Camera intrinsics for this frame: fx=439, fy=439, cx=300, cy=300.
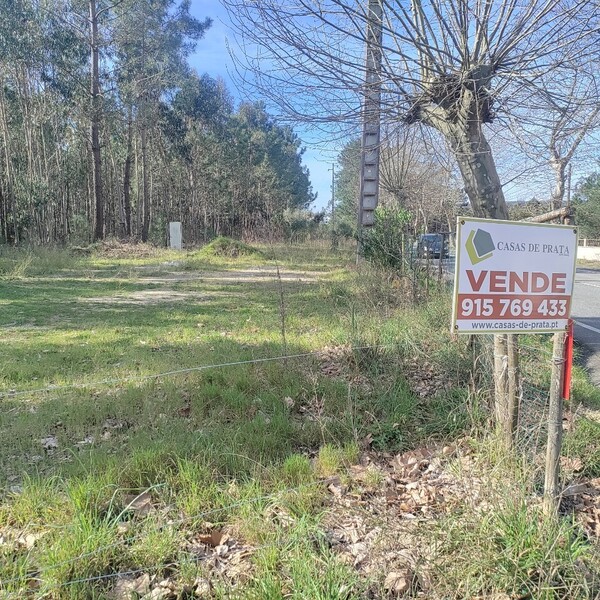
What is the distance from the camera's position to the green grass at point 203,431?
2.03 metres

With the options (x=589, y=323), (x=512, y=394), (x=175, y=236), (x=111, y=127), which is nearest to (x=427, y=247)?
(x=589, y=323)

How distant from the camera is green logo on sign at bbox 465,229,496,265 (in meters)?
1.91

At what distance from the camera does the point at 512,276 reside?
1.96 metres

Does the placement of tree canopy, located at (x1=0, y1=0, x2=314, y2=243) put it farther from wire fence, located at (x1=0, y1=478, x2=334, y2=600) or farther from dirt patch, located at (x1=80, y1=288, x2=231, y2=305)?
wire fence, located at (x1=0, y1=478, x2=334, y2=600)

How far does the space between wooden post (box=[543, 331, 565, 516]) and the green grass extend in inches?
35.9

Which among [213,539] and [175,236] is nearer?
[213,539]

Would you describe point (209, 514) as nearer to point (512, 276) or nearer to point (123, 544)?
point (123, 544)

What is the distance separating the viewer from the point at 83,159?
3406cm

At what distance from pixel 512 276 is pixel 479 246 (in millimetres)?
215

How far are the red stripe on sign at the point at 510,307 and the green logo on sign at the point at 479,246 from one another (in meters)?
0.17

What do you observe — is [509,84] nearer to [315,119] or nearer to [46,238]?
[315,119]

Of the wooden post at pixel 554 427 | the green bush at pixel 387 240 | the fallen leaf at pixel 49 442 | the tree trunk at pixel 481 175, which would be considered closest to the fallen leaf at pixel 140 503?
the fallen leaf at pixel 49 442

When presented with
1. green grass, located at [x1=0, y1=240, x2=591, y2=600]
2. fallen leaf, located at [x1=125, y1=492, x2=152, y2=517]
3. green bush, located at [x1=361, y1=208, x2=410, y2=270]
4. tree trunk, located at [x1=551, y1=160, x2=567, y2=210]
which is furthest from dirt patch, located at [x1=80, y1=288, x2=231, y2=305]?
fallen leaf, located at [x1=125, y1=492, x2=152, y2=517]

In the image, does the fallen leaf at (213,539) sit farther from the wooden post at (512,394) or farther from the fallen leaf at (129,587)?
the wooden post at (512,394)
